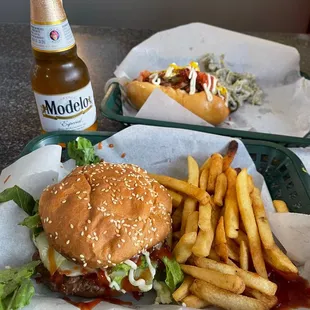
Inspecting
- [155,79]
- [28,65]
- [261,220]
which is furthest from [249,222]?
[28,65]

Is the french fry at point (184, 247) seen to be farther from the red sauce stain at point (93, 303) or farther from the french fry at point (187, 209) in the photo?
the red sauce stain at point (93, 303)

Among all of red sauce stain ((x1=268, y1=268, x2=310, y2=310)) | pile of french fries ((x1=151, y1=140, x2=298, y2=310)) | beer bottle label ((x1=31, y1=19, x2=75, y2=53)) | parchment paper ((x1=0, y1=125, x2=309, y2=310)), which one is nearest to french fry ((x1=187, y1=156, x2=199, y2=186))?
pile of french fries ((x1=151, y1=140, x2=298, y2=310))

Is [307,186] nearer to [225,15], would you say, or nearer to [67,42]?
[67,42]

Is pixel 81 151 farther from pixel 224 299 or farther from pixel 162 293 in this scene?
pixel 224 299

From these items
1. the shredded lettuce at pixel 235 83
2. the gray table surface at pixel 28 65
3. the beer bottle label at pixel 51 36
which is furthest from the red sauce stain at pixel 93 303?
the shredded lettuce at pixel 235 83

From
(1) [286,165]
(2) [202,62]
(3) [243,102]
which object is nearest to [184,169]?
(1) [286,165]

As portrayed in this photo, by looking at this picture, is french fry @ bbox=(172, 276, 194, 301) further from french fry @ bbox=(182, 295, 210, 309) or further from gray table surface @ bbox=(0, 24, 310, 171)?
gray table surface @ bbox=(0, 24, 310, 171)
